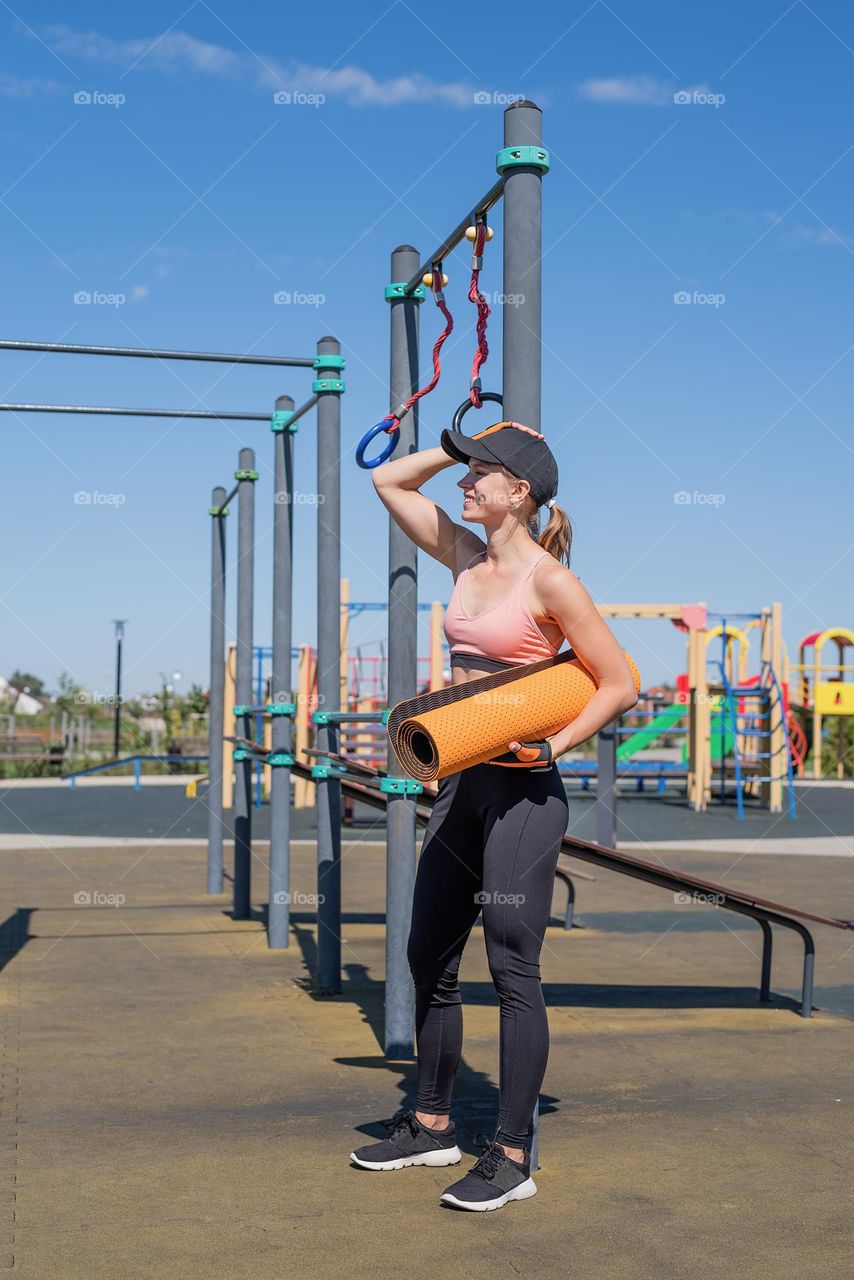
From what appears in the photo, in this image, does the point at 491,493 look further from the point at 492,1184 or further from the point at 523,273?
the point at 492,1184

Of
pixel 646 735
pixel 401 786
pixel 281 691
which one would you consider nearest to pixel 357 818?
pixel 646 735

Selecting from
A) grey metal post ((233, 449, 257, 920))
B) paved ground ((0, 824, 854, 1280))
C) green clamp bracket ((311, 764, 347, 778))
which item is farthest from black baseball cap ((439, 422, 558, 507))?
grey metal post ((233, 449, 257, 920))

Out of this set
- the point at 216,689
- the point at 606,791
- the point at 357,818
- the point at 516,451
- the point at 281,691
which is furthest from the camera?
the point at 357,818

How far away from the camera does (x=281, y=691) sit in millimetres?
7512

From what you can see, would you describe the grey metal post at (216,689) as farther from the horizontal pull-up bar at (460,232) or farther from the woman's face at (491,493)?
the woman's face at (491,493)

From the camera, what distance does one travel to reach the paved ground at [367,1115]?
125 inches

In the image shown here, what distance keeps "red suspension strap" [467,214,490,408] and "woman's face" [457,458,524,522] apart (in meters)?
0.39

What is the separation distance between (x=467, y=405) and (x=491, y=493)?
1.45ft

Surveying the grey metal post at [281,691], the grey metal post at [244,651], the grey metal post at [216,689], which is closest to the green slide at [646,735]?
the grey metal post at [216,689]

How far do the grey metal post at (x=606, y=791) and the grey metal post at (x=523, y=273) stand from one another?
9.95m

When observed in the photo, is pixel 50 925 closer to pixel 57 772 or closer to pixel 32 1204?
pixel 32 1204

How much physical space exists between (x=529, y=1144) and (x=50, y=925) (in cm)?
535

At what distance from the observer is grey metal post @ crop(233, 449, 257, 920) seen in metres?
8.66

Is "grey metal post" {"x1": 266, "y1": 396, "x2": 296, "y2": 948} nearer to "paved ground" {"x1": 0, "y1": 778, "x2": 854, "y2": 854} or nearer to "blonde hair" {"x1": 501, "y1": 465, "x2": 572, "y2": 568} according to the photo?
"blonde hair" {"x1": 501, "y1": 465, "x2": 572, "y2": 568}
